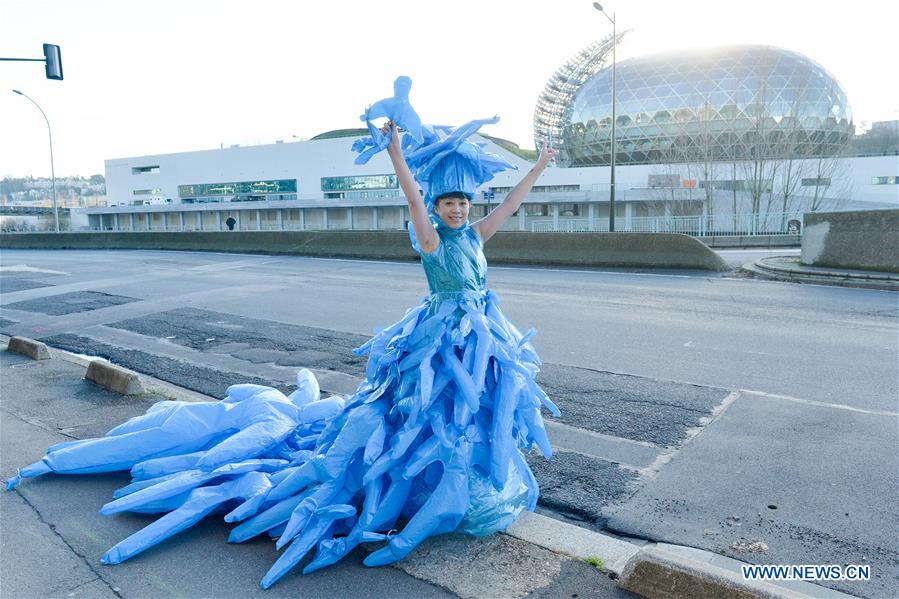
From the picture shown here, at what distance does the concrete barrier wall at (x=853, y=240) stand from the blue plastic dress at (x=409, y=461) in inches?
520

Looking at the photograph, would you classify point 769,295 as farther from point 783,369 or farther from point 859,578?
point 859,578

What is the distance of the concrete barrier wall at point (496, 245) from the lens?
1674 centimetres

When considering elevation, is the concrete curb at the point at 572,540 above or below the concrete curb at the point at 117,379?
below

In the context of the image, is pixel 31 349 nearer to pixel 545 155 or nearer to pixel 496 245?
pixel 545 155

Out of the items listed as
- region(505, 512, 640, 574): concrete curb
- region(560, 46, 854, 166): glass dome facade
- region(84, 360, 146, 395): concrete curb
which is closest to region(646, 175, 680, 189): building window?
region(560, 46, 854, 166): glass dome facade

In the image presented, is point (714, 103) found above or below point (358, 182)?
above

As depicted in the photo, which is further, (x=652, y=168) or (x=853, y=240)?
(x=652, y=168)

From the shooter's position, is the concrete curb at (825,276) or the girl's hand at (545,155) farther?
the concrete curb at (825,276)

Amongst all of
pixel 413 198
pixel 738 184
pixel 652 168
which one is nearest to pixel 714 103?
pixel 652 168

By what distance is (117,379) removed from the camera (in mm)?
6520

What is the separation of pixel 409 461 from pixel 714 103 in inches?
2069

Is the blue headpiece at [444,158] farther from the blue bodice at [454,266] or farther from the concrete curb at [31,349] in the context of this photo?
the concrete curb at [31,349]

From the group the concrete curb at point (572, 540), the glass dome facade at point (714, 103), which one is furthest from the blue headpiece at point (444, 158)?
the glass dome facade at point (714, 103)

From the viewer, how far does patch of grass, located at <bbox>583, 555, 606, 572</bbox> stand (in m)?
3.20
